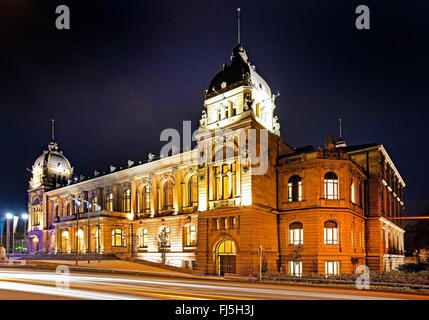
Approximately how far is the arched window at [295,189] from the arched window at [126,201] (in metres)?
29.6

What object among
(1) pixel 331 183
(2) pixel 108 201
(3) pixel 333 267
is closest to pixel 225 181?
(1) pixel 331 183

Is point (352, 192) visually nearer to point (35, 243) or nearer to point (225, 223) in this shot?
point (225, 223)

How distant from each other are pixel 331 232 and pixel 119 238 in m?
34.7

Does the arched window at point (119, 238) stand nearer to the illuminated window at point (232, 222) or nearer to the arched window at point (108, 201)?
the arched window at point (108, 201)

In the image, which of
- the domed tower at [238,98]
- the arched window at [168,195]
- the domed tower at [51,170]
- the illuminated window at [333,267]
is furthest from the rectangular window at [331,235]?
the domed tower at [51,170]

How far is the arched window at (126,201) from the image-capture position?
64562mm

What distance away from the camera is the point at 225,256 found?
1724 inches

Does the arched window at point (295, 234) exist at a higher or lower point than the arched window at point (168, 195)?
lower

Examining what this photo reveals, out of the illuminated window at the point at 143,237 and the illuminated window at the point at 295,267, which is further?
the illuminated window at the point at 143,237

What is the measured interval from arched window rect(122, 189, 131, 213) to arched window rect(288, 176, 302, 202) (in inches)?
1167

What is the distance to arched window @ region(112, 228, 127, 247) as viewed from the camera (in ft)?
204

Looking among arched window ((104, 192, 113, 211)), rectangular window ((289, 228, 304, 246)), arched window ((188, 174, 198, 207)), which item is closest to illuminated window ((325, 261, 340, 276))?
rectangular window ((289, 228, 304, 246))
